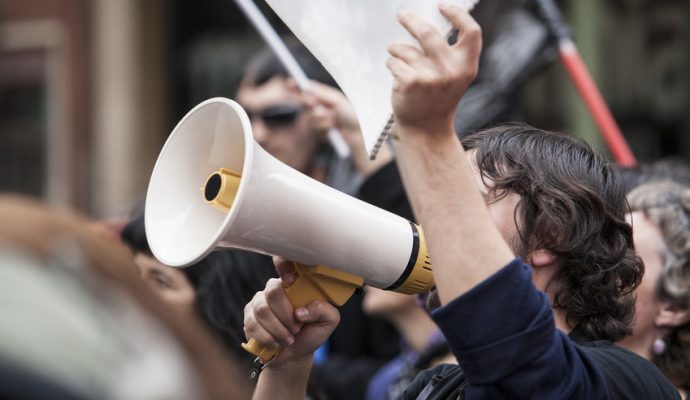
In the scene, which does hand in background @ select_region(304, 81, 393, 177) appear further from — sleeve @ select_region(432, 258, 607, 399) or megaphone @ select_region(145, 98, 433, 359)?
sleeve @ select_region(432, 258, 607, 399)

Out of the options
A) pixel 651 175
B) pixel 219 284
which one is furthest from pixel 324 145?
pixel 651 175

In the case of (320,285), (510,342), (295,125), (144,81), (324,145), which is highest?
(510,342)

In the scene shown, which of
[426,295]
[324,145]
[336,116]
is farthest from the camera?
[324,145]

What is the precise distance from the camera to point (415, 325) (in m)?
3.06

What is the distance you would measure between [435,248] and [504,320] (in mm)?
120

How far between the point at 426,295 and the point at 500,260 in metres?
0.81

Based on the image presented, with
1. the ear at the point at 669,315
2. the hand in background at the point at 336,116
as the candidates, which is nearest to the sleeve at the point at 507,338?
the ear at the point at 669,315

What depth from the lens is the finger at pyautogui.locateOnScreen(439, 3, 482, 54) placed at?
135cm

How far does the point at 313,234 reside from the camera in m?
1.56

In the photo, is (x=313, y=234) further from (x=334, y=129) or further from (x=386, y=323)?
(x=386, y=323)

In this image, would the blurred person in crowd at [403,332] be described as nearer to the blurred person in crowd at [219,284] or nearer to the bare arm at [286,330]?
the blurred person in crowd at [219,284]

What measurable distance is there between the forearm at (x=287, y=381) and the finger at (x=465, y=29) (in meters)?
0.67

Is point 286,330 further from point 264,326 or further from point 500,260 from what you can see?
point 500,260

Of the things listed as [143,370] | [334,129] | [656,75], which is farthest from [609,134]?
[656,75]
